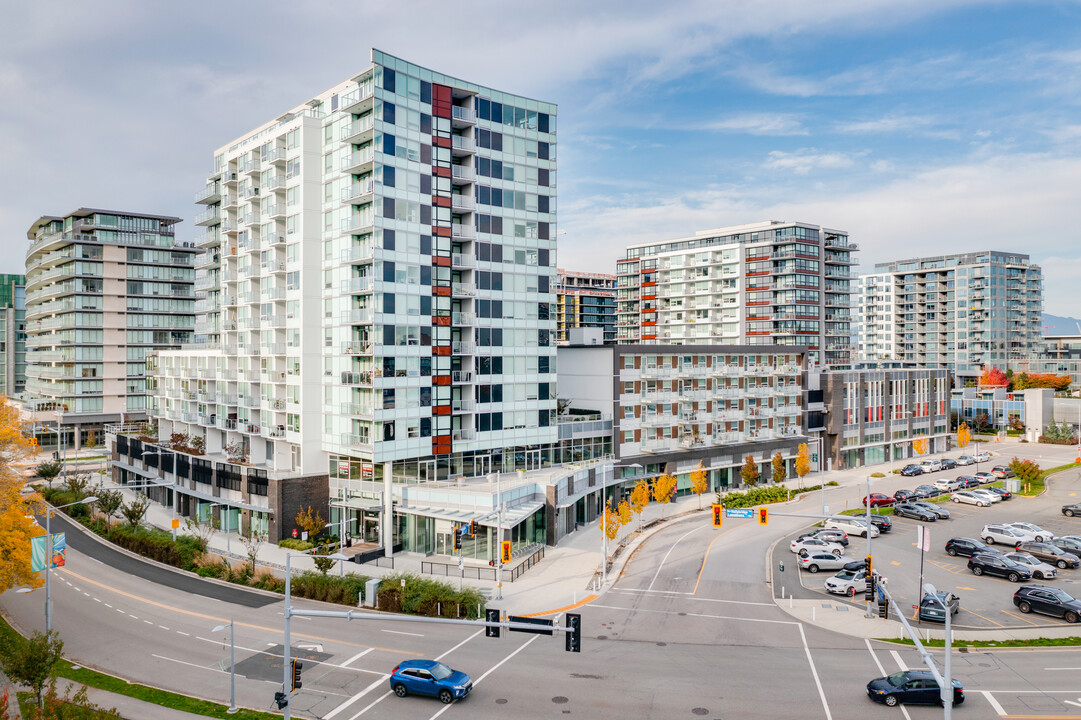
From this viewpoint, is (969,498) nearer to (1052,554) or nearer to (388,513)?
(1052,554)

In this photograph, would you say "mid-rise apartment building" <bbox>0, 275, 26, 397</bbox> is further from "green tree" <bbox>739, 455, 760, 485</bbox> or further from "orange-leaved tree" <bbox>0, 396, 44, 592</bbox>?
"green tree" <bbox>739, 455, 760, 485</bbox>

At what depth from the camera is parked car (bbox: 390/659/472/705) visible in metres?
30.1

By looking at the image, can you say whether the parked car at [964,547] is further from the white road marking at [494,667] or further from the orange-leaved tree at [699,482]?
the white road marking at [494,667]

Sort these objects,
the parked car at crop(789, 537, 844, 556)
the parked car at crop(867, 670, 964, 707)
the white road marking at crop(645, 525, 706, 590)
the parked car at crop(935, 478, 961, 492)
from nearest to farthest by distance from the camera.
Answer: the parked car at crop(867, 670, 964, 707) < the white road marking at crop(645, 525, 706, 590) < the parked car at crop(789, 537, 844, 556) < the parked car at crop(935, 478, 961, 492)

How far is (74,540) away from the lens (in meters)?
63.0

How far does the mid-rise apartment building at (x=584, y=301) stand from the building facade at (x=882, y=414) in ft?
273

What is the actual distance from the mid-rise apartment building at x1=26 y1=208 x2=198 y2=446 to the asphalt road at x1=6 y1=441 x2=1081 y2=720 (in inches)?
2997

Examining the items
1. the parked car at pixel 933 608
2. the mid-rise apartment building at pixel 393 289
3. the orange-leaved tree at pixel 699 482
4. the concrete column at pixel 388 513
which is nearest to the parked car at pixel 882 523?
the orange-leaved tree at pixel 699 482

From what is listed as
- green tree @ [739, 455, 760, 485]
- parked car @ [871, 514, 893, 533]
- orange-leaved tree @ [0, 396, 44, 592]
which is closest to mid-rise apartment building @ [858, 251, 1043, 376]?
green tree @ [739, 455, 760, 485]

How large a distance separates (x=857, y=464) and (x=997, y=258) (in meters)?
105

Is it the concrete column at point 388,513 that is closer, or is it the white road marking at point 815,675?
the white road marking at point 815,675

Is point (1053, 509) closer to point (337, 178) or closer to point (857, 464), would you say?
point (857, 464)

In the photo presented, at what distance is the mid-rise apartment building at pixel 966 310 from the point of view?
562 feet

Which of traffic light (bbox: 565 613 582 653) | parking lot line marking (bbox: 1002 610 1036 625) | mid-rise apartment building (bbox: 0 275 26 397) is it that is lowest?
parking lot line marking (bbox: 1002 610 1036 625)
